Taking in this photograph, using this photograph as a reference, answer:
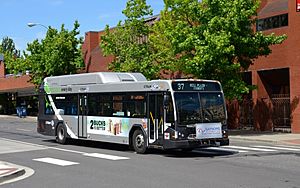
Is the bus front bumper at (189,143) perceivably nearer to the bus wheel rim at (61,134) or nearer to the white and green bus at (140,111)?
the white and green bus at (140,111)

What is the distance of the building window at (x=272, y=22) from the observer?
101 ft

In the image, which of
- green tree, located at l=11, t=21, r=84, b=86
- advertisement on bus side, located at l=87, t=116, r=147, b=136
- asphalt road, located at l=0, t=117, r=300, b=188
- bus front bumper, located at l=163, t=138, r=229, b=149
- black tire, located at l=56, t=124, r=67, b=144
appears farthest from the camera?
green tree, located at l=11, t=21, r=84, b=86

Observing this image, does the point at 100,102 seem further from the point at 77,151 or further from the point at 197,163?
the point at 197,163

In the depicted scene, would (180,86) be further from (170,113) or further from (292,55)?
(292,55)

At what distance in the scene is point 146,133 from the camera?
57.9 ft

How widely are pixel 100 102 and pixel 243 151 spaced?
5.94m

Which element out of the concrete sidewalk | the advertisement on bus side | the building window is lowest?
the concrete sidewalk

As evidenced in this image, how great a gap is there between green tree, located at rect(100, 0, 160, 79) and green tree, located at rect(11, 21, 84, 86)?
1153 centimetres

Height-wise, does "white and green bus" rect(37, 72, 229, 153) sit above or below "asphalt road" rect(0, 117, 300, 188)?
above

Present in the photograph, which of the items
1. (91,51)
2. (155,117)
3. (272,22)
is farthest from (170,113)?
(91,51)

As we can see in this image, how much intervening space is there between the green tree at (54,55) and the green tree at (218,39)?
22630mm

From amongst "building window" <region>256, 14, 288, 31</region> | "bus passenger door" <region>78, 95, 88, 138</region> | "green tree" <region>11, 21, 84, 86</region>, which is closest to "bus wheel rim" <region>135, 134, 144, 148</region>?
"bus passenger door" <region>78, 95, 88, 138</region>

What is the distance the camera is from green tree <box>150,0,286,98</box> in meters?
26.3

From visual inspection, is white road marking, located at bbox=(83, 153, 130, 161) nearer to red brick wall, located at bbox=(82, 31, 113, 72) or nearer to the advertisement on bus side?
the advertisement on bus side
